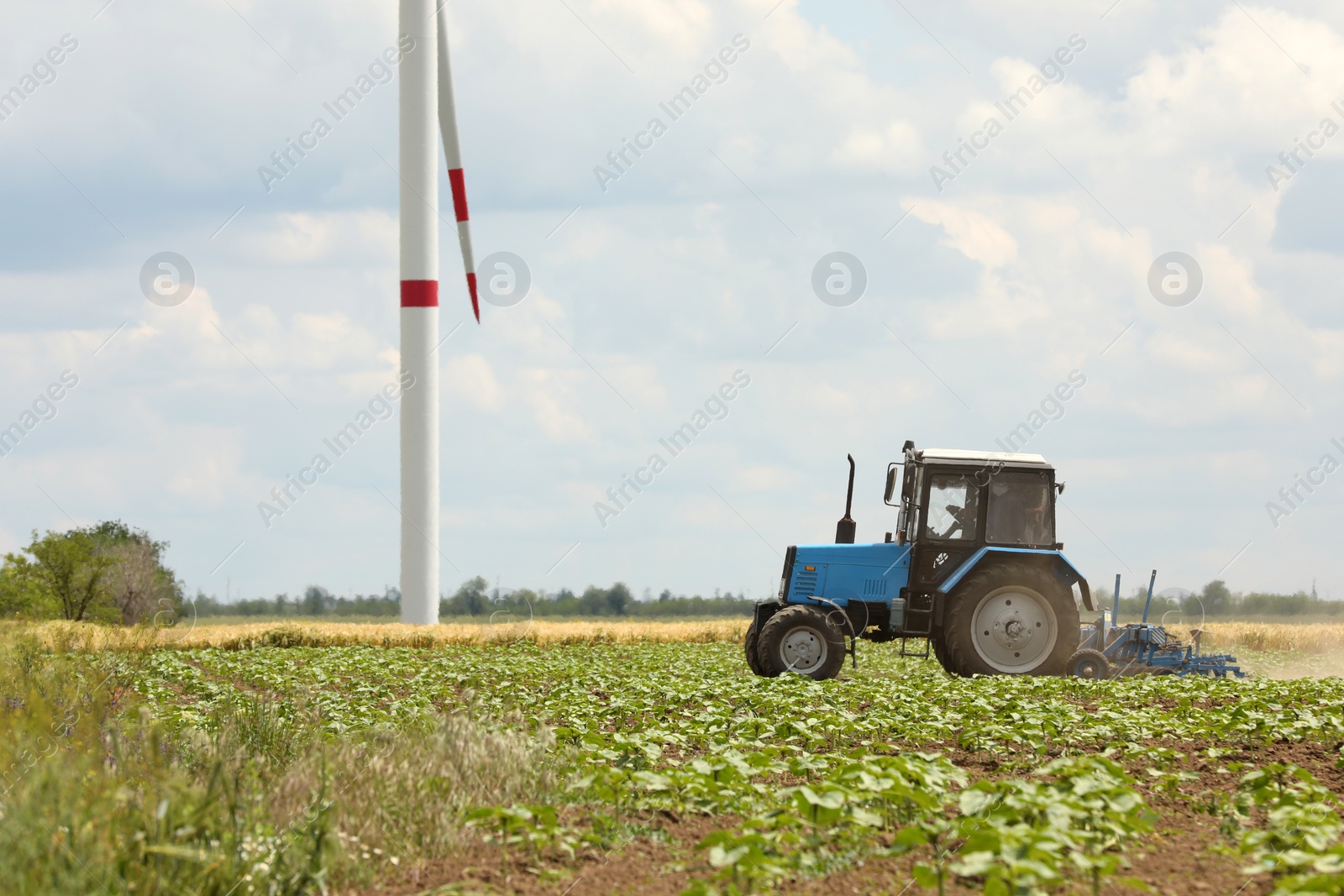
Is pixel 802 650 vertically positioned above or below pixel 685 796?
above

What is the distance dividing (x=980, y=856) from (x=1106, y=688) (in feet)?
30.7

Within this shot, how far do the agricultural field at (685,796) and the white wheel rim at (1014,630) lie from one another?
312cm

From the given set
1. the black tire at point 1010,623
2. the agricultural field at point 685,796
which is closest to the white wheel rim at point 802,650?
the black tire at point 1010,623

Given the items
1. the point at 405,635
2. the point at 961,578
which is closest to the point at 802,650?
the point at 961,578

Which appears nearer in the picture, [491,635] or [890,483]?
[890,483]

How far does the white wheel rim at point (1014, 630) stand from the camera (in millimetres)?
14797

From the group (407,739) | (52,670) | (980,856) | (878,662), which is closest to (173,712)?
(52,670)

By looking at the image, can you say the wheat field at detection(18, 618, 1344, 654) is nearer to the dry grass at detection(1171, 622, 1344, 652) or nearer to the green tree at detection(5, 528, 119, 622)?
the dry grass at detection(1171, 622, 1344, 652)

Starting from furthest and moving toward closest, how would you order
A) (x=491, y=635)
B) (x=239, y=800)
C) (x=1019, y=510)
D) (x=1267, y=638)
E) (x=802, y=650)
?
(x=1267, y=638) → (x=491, y=635) → (x=1019, y=510) → (x=802, y=650) → (x=239, y=800)

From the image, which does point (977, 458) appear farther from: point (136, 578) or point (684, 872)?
point (136, 578)

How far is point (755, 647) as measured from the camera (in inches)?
596

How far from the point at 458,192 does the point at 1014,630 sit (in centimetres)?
2114

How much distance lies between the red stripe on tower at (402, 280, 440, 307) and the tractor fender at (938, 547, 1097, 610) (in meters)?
20.1

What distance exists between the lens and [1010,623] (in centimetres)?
1489
